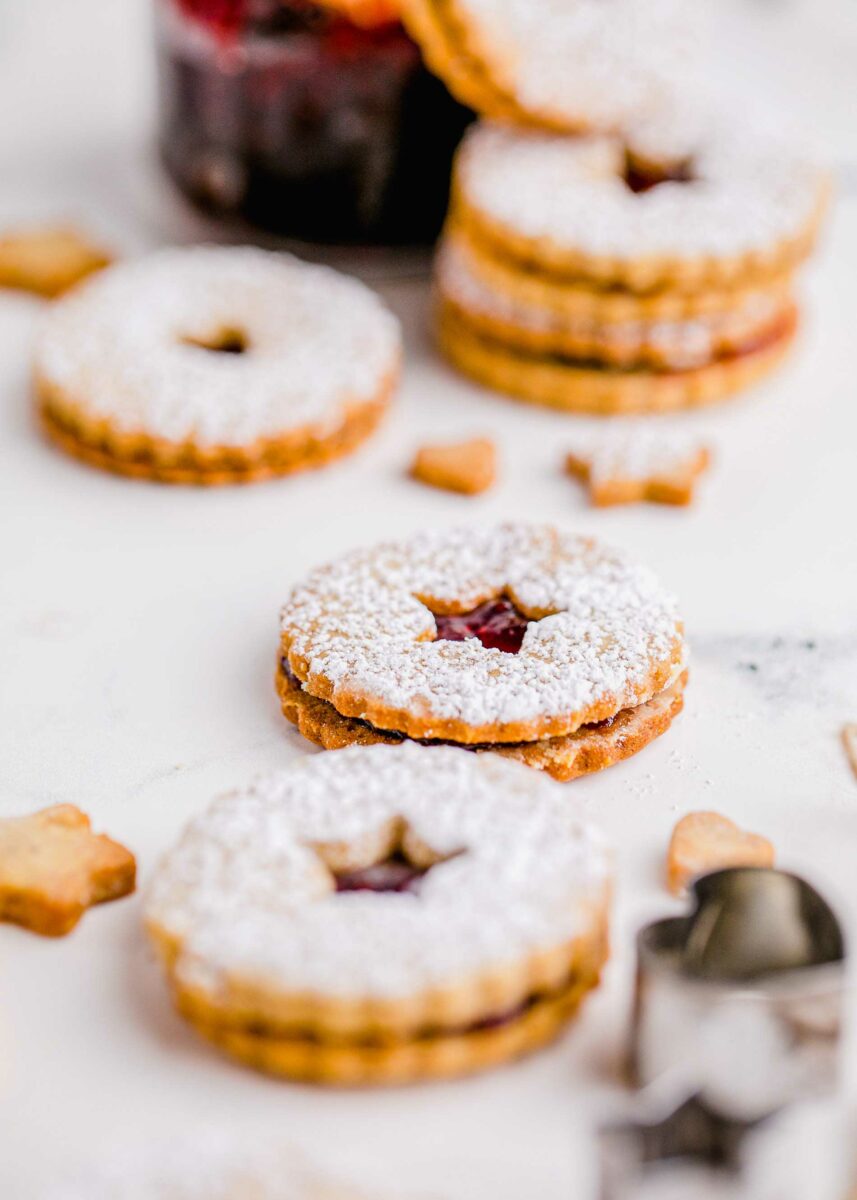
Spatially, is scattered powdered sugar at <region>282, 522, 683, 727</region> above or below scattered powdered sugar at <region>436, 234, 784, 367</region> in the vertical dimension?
below

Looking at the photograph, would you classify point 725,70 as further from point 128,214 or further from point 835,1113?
point 835,1113

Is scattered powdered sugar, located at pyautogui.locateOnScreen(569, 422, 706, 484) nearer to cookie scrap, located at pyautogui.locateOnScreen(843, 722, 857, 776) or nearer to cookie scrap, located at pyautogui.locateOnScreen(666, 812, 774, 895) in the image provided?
cookie scrap, located at pyautogui.locateOnScreen(843, 722, 857, 776)

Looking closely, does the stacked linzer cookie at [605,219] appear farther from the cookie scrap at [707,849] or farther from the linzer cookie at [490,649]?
the cookie scrap at [707,849]

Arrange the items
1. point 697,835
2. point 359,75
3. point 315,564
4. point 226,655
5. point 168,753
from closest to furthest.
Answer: point 697,835, point 168,753, point 226,655, point 315,564, point 359,75

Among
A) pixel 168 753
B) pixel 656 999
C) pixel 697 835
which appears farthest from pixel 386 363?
pixel 656 999

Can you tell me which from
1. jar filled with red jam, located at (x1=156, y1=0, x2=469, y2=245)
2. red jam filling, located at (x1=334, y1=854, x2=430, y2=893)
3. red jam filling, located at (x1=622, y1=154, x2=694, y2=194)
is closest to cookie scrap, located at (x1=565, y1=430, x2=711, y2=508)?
red jam filling, located at (x1=622, y1=154, x2=694, y2=194)

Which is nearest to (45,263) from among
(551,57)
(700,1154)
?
(551,57)

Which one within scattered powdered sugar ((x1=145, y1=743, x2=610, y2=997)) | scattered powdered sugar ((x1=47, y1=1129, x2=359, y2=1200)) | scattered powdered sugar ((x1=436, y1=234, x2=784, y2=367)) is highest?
scattered powdered sugar ((x1=436, y1=234, x2=784, y2=367))
